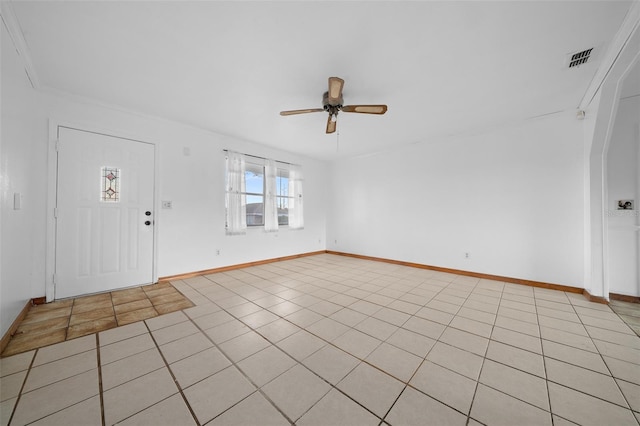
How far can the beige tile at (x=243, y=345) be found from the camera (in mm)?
1864

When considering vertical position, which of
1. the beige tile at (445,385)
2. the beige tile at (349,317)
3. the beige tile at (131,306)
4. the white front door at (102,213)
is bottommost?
the beige tile at (445,385)

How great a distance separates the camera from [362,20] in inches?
72.9

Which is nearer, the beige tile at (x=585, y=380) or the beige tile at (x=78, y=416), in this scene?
the beige tile at (x=78, y=416)

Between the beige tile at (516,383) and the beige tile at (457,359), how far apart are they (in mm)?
52

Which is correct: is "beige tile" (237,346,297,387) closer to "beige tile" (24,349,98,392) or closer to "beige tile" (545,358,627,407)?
"beige tile" (24,349,98,392)

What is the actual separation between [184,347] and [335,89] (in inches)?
112

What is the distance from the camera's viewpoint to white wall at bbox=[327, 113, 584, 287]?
11.3 ft

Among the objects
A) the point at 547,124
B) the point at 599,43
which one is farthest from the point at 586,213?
the point at 599,43

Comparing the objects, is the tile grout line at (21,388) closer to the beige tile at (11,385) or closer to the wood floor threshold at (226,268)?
the beige tile at (11,385)

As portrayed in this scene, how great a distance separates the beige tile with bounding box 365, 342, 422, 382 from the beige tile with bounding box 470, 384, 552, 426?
0.41 m

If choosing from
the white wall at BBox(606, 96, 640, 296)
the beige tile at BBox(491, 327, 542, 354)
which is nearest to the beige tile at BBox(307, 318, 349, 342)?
the beige tile at BBox(491, 327, 542, 354)

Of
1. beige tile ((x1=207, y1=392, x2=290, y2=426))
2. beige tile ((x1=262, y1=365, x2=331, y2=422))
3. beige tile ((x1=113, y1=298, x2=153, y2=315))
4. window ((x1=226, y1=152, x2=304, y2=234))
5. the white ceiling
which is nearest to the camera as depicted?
beige tile ((x1=207, y1=392, x2=290, y2=426))

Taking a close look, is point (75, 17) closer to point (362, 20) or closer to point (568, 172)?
point (362, 20)

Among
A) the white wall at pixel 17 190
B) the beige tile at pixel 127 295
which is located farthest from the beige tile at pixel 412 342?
the white wall at pixel 17 190
